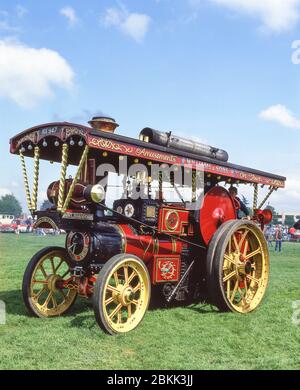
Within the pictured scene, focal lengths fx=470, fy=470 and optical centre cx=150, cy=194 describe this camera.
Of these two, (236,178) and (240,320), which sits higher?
(236,178)

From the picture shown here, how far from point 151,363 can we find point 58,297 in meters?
3.30

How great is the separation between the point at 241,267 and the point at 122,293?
2.21m

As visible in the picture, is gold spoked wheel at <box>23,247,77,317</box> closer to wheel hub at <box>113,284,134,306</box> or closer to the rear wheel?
wheel hub at <box>113,284,134,306</box>

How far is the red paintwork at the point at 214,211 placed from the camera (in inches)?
276

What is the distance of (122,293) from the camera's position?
5.46 meters

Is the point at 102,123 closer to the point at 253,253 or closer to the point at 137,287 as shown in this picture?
the point at 137,287

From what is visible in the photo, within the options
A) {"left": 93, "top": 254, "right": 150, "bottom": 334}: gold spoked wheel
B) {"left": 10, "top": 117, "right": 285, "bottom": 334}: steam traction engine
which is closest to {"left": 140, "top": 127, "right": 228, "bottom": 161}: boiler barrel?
{"left": 10, "top": 117, "right": 285, "bottom": 334}: steam traction engine

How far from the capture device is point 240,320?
620cm

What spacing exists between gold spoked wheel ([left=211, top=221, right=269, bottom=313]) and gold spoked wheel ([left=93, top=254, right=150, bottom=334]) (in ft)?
3.99

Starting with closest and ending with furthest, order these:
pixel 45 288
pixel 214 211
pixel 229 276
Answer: pixel 45 288 → pixel 229 276 → pixel 214 211

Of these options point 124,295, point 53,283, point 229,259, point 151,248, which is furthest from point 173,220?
point 53,283

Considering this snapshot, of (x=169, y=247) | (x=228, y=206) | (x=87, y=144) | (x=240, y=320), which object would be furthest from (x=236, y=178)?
(x=87, y=144)
